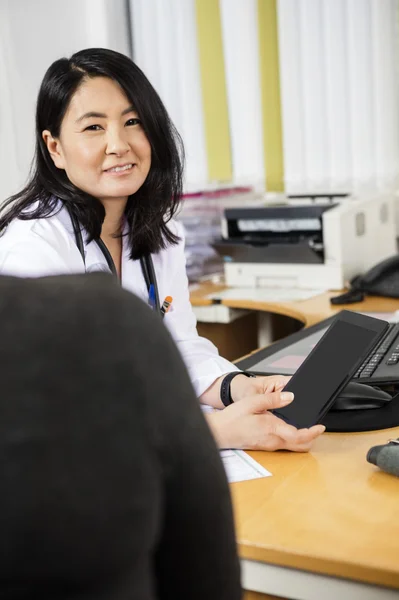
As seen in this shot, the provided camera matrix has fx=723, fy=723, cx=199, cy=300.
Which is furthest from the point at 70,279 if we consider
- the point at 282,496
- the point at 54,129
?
the point at 54,129

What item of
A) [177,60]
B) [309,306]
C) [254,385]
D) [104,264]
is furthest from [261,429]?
[177,60]

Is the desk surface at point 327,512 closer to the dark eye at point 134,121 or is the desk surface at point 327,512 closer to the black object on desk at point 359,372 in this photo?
the black object on desk at point 359,372

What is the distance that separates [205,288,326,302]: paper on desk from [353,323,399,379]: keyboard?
3.01ft

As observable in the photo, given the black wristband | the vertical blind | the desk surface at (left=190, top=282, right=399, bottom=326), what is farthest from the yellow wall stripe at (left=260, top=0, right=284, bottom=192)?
the black wristband

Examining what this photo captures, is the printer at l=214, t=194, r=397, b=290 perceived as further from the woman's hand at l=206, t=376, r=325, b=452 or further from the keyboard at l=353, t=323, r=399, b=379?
the woman's hand at l=206, t=376, r=325, b=452

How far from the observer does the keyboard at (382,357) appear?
142 centimetres

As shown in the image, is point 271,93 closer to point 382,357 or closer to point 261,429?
point 382,357

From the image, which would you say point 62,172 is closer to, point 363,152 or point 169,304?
point 169,304

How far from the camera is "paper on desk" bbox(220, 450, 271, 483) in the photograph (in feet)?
3.52

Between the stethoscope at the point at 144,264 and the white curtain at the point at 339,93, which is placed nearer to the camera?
the stethoscope at the point at 144,264

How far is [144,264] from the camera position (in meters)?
1.73

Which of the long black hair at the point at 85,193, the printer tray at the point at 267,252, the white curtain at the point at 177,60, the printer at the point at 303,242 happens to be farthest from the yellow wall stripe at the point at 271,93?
the long black hair at the point at 85,193

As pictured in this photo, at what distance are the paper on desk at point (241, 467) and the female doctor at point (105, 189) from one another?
1.09 ft

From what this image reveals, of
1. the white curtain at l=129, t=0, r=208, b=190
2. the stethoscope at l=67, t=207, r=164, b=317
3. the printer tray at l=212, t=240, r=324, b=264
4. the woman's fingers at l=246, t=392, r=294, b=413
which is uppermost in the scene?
the white curtain at l=129, t=0, r=208, b=190
